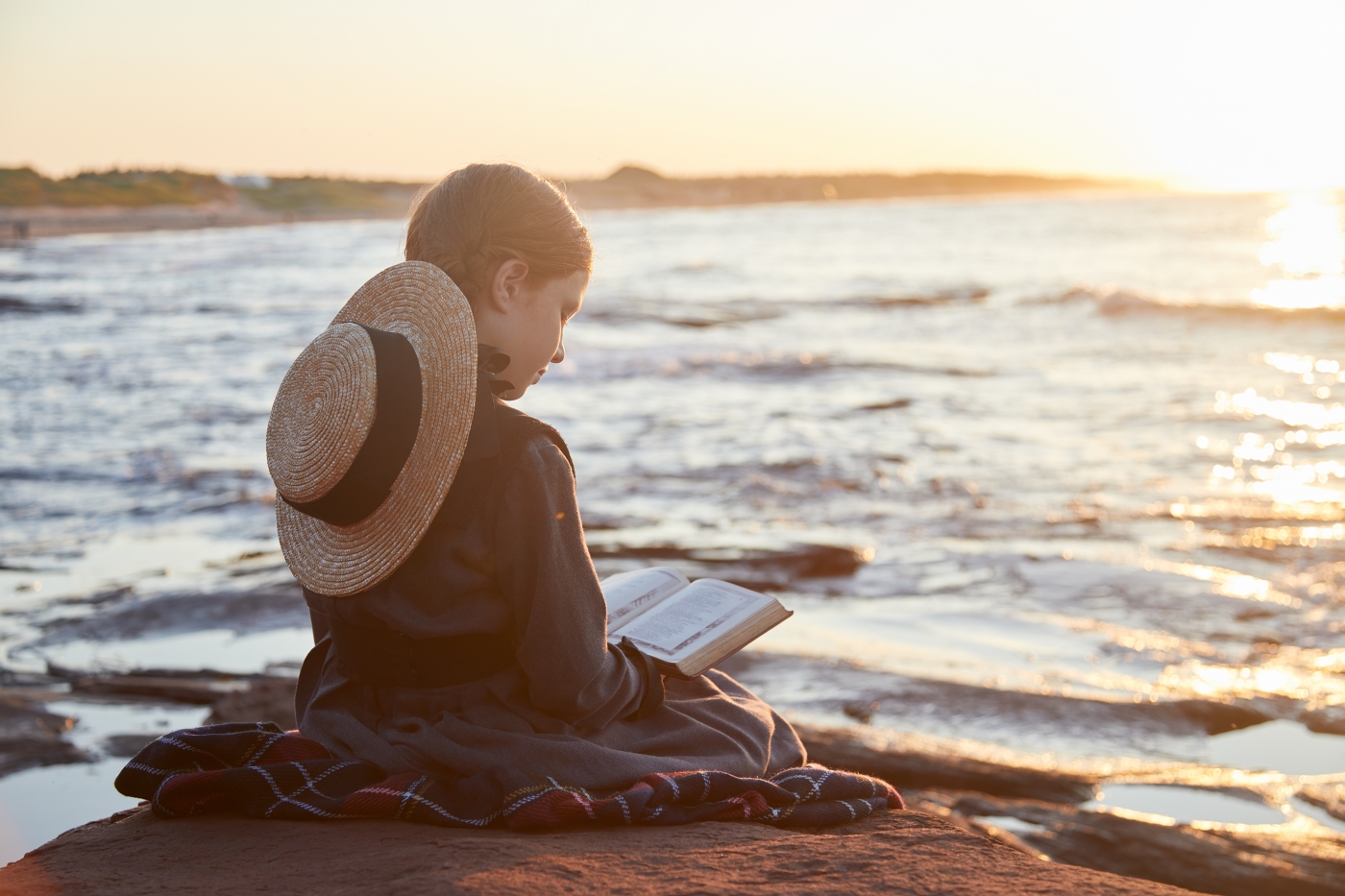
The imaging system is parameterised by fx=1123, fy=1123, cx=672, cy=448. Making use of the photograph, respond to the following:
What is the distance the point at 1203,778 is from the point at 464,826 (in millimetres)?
2416

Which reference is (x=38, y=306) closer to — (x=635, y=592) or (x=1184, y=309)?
(x=1184, y=309)

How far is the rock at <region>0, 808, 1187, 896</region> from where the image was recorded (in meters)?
1.77

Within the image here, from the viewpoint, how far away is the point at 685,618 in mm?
2615

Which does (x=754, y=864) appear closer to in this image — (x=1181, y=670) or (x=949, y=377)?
(x=1181, y=670)

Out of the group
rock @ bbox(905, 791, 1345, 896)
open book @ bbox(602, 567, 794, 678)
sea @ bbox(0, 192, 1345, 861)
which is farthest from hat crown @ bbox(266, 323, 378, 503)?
rock @ bbox(905, 791, 1345, 896)

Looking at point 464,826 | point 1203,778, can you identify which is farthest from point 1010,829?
point 464,826

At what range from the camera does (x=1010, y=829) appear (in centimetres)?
305

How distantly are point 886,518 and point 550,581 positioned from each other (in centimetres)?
492

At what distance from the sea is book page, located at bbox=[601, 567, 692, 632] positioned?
35.6 inches

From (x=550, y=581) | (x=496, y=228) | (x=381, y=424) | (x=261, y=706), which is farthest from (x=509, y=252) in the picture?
(x=261, y=706)

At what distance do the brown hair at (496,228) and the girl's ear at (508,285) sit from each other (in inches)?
0.5

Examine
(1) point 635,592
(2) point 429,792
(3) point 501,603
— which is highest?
(3) point 501,603

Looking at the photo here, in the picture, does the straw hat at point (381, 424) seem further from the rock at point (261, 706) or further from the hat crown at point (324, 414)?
the rock at point (261, 706)

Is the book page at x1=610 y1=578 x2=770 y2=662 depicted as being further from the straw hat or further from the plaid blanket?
the straw hat
